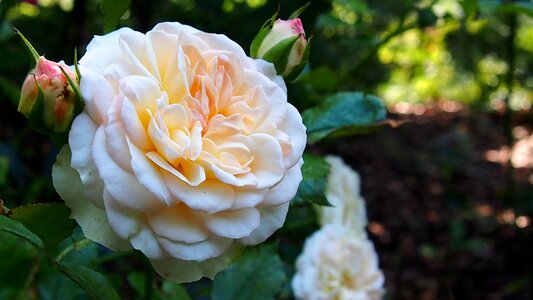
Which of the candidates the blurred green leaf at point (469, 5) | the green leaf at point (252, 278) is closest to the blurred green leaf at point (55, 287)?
the green leaf at point (252, 278)

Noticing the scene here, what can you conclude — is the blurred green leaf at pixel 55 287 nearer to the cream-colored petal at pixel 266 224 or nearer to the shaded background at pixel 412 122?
the shaded background at pixel 412 122

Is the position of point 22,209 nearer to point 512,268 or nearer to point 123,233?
point 123,233

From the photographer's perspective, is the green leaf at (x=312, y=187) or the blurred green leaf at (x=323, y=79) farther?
the blurred green leaf at (x=323, y=79)

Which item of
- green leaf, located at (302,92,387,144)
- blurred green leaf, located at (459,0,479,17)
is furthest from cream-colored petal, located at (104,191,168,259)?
blurred green leaf, located at (459,0,479,17)

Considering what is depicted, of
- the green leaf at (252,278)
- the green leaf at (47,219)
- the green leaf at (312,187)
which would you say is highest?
the green leaf at (47,219)

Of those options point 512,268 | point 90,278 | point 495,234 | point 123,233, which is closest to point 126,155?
point 123,233

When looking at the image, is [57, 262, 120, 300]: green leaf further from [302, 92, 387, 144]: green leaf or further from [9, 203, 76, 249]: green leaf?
[302, 92, 387, 144]: green leaf

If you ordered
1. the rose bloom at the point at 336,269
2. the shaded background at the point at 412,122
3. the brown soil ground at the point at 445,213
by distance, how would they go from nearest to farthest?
the rose bloom at the point at 336,269 < the shaded background at the point at 412,122 < the brown soil ground at the point at 445,213
